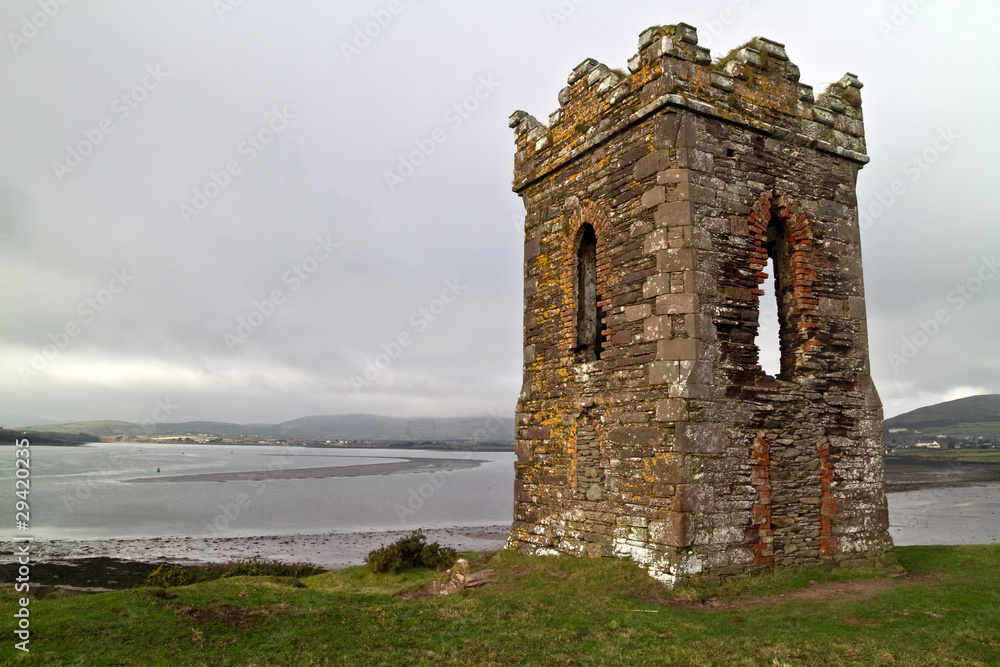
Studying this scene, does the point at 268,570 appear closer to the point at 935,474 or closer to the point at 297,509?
the point at 297,509

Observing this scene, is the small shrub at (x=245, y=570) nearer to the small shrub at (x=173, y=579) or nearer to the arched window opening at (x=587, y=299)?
the small shrub at (x=173, y=579)

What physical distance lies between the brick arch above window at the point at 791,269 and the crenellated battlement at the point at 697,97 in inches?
51.3

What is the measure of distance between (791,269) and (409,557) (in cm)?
1010

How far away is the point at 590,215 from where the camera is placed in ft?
36.7

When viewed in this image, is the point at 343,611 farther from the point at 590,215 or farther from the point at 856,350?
the point at 856,350

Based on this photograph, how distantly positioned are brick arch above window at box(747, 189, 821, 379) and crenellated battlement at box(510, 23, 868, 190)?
1304 millimetres

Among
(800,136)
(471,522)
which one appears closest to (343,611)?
(800,136)

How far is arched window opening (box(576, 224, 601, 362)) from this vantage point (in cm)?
1139

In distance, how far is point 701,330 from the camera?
9.29 metres

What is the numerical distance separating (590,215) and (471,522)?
2567cm

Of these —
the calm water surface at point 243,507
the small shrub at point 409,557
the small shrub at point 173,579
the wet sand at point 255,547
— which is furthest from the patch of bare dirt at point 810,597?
the calm water surface at point 243,507

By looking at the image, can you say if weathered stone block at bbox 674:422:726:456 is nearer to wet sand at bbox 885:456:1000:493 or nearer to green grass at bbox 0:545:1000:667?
green grass at bbox 0:545:1000:667

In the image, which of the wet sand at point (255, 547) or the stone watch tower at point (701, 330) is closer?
the stone watch tower at point (701, 330)

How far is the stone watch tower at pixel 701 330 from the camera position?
9.20 meters
